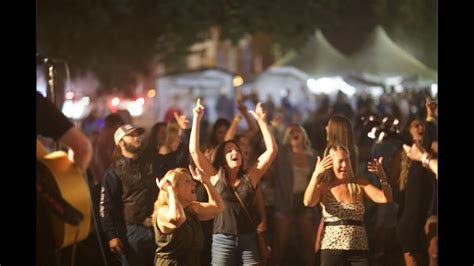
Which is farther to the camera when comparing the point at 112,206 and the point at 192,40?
the point at 192,40

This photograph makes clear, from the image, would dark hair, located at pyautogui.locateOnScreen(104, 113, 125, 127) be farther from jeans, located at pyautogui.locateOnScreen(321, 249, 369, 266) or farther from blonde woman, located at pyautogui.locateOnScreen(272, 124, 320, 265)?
jeans, located at pyautogui.locateOnScreen(321, 249, 369, 266)

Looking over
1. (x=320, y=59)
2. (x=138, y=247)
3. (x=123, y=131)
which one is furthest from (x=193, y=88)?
(x=138, y=247)

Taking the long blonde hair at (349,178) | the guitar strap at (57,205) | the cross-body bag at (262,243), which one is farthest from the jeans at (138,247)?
the long blonde hair at (349,178)

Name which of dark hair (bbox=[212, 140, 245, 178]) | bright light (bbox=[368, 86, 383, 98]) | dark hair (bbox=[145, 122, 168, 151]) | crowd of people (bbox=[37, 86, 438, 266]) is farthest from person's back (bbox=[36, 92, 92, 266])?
bright light (bbox=[368, 86, 383, 98])

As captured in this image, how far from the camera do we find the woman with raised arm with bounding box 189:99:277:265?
593cm

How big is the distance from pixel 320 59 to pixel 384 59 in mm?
1647

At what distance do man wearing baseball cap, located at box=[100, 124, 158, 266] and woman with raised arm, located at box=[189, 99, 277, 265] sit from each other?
51cm

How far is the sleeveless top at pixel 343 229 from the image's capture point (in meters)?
5.79

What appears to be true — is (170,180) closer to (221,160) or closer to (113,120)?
(221,160)

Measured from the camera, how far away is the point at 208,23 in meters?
10.6

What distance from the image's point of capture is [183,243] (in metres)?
5.61
